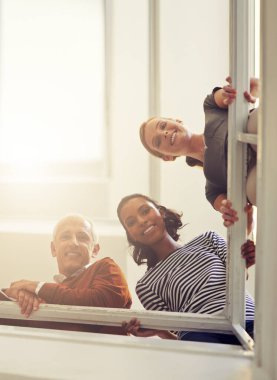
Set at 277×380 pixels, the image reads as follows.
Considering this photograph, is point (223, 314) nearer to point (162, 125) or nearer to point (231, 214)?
point (231, 214)

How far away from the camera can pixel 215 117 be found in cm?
145

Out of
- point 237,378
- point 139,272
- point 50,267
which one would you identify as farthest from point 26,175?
point 237,378

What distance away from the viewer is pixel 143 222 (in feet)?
5.16

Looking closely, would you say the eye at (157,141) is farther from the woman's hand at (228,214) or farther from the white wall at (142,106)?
the woman's hand at (228,214)

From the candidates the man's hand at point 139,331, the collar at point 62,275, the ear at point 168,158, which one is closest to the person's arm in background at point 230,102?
the ear at point 168,158

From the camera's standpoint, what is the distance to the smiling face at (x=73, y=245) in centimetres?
161

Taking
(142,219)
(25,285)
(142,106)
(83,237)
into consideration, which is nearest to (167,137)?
(142,106)

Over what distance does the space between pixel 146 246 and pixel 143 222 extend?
72 mm

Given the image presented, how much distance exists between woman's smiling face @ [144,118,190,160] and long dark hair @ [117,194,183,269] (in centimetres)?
15

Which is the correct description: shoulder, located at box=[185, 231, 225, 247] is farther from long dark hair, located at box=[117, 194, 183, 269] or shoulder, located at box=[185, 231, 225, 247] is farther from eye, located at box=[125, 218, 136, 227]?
eye, located at box=[125, 218, 136, 227]

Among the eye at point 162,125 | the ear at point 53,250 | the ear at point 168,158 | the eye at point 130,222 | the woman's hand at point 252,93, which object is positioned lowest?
the ear at point 53,250

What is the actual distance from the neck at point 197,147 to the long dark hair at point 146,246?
0.17m

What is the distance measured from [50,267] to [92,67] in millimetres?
653

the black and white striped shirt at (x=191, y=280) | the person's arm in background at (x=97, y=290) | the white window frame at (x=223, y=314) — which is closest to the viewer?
the white window frame at (x=223, y=314)
